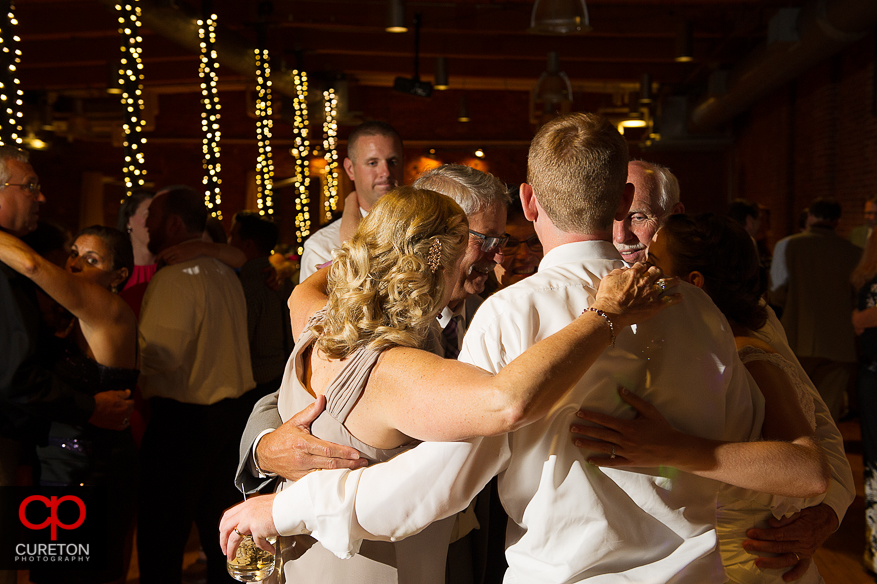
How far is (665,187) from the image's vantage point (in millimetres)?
2270

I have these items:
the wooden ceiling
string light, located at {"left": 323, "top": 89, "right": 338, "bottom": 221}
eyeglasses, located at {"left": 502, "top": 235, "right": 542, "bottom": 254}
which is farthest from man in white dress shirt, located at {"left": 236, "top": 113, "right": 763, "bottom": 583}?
string light, located at {"left": 323, "top": 89, "right": 338, "bottom": 221}

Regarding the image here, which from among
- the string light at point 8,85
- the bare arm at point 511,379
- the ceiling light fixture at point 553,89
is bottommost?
the bare arm at point 511,379

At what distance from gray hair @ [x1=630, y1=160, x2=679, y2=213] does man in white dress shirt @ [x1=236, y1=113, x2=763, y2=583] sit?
1.00 metres

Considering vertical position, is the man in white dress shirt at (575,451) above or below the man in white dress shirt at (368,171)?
below

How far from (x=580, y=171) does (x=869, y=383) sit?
3.09 metres

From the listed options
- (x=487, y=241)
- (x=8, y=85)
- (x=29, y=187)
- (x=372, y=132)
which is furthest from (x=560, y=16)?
(x=29, y=187)

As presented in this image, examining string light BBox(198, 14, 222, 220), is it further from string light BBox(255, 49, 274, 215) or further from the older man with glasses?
the older man with glasses

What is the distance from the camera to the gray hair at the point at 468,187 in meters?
2.03

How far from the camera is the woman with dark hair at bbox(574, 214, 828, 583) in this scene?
122cm

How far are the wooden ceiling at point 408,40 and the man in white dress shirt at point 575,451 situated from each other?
530 cm

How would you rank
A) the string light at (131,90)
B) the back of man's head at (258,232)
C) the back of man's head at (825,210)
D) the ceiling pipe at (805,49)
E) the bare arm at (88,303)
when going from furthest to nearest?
the ceiling pipe at (805,49) → the back of man's head at (825,210) → the back of man's head at (258,232) → the string light at (131,90) → the bare arm at (88,303)

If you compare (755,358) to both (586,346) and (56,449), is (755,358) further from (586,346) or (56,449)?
(56,449)

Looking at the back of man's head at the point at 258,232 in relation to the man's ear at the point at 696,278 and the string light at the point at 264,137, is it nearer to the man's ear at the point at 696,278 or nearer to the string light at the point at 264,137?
the string light at the point at 264,137

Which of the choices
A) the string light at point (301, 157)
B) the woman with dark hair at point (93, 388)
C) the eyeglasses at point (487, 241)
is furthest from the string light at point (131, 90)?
the eyeglasses at point (487, 241)
